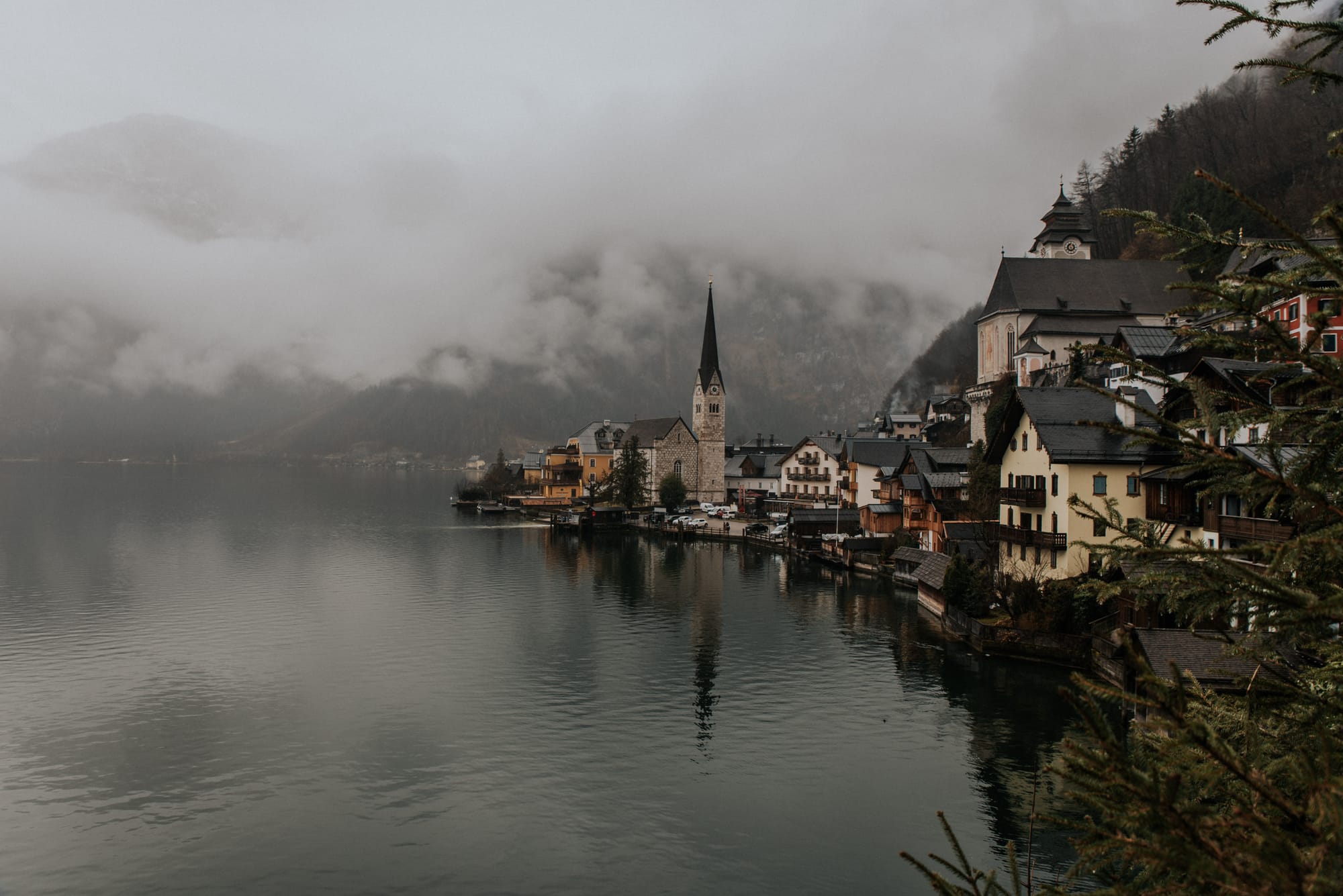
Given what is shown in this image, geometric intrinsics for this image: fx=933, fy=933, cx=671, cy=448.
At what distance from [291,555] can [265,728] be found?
51.0m

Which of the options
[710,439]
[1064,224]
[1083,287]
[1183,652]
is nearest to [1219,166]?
[1064,224]

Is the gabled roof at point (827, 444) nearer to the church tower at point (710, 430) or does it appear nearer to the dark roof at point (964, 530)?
the church tower at point (710, 430)

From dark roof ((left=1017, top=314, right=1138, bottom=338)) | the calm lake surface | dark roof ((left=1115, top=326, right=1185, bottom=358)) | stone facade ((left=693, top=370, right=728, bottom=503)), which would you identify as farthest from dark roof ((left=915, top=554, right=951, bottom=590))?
stone facade ((left=693, top=370, right=728, bottom=503))

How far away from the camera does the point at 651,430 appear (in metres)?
138

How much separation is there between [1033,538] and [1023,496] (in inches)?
82.4

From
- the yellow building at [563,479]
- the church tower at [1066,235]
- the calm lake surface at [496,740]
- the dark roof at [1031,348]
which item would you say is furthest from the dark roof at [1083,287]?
the yellow building at [563,479]

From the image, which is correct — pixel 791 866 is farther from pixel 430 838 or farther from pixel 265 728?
pixel 265 728

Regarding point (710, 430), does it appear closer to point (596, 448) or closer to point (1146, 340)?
point (596, 448)

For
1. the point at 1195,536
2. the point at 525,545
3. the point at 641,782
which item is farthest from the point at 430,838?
the point at 525,545

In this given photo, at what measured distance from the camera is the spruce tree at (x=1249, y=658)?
5.22 m

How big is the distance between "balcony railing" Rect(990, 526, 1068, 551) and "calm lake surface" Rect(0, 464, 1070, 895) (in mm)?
6368

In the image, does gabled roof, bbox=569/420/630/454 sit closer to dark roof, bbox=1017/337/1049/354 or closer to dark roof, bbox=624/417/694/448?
dark roof, bbox=624/417/694/448

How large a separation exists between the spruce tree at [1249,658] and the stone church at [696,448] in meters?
125

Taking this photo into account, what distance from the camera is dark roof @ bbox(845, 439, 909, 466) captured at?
91625mm
